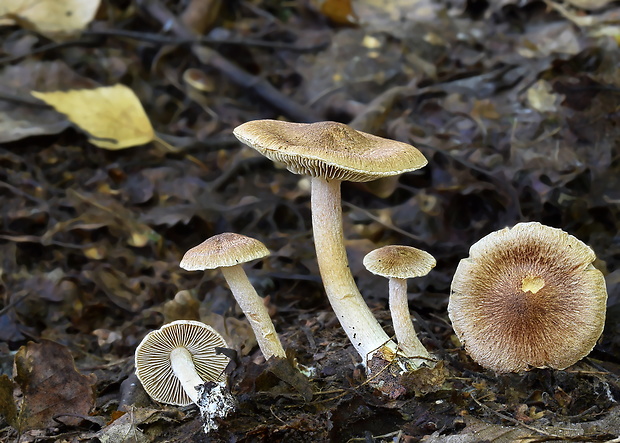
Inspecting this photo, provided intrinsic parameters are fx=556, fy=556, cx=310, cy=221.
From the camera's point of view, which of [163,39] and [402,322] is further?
[163,39]

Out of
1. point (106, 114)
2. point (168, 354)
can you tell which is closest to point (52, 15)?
point (106, 114)

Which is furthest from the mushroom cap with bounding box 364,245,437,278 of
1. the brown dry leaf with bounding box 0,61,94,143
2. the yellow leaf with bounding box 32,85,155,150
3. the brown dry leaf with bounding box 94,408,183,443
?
the brown dry leaf with bounding box 0,61,94,143

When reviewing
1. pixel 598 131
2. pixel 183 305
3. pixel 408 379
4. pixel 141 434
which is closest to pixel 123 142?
pixel 183 305

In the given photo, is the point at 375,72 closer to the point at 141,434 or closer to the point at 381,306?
the point at 381,306

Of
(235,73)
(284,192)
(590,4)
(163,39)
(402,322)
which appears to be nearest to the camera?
(402,322)

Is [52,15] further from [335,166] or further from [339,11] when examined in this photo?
[335,166]

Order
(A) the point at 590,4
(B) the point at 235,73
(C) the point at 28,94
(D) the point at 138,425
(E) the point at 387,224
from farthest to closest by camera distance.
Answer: (A) the point at 590,4
(B) the point at 235,73
(C) the point at 28,94
(E) the point at 387,224
(D) the point at 138,425

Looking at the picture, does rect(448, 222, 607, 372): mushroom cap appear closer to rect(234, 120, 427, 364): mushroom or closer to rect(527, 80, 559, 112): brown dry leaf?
rect(234, 120, 427, 364): mushroom

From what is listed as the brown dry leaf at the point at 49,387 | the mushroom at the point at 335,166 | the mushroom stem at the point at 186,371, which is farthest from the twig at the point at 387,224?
the brown dry leaf at the point at 49,387
